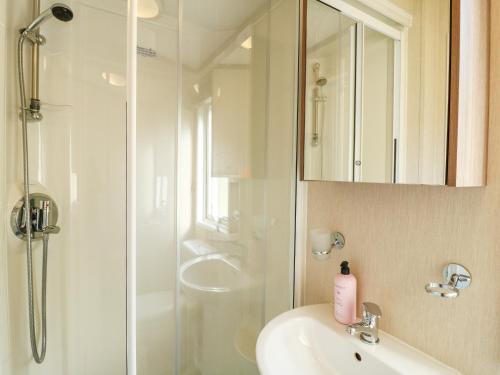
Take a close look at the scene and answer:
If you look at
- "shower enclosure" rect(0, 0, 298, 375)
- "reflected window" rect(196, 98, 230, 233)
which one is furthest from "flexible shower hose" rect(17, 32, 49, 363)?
"reflected window" rect(196, 98, 230, 233)

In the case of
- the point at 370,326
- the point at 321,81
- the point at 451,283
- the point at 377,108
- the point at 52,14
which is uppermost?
the point at 52,14

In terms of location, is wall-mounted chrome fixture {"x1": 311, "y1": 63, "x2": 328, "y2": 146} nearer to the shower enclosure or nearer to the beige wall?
the shower enclosure

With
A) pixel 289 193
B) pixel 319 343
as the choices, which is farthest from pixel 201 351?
pixel 289 193

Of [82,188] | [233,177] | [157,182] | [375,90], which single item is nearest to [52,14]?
[82,188]

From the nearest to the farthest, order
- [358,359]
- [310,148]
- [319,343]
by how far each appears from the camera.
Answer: [358,359], [319,343], [310,148]

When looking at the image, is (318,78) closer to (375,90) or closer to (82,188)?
(375,90)

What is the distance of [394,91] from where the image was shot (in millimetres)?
807

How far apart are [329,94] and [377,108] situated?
0.22 m

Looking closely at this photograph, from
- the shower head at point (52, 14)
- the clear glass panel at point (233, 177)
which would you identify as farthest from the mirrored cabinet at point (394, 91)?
the shower head at point (52, 14)

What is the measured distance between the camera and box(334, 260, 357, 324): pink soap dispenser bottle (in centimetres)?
90

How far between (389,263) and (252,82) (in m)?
0.83

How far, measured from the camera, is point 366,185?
94cm

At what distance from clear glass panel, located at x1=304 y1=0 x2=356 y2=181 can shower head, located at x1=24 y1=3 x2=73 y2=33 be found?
0.99 metres

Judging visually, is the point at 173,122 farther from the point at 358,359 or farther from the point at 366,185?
the point at 358,359
